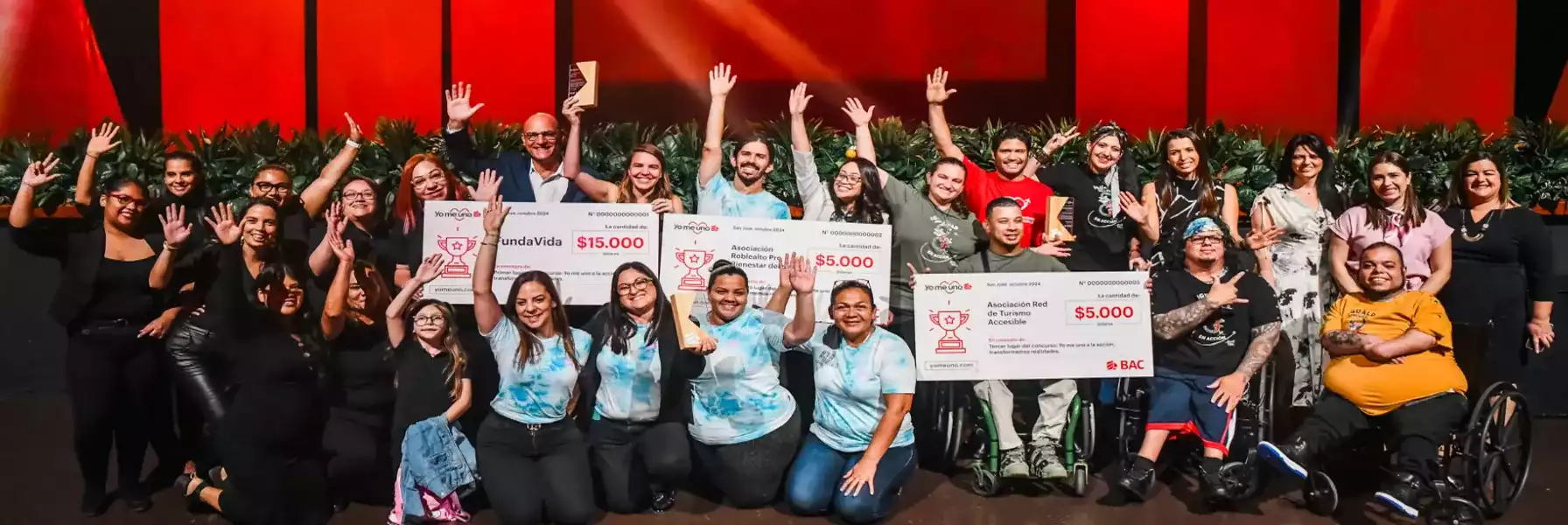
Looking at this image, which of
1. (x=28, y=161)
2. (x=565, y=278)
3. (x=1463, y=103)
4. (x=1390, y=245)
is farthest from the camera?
(x=1463, y=103)

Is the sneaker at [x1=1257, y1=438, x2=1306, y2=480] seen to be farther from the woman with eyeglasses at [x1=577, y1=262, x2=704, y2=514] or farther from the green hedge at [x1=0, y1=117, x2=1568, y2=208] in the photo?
the woman with eyeglasses at [x1=577, y1=262, x2=704, y2=514]

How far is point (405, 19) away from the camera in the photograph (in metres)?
7.20

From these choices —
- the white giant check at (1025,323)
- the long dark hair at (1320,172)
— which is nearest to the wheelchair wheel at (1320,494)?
the white giant check at (1025,323)

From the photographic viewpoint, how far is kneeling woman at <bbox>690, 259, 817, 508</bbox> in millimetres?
4398

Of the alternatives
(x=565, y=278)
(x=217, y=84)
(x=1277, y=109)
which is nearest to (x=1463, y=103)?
(x=1277, y=109)

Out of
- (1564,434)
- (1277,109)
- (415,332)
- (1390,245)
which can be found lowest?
(1564,434)

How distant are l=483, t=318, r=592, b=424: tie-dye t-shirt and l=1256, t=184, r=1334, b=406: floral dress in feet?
10.9

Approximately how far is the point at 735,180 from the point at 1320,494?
9.41 feet

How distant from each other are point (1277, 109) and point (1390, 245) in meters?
3.23

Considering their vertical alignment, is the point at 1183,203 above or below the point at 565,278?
above

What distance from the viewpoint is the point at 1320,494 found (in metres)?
4.25

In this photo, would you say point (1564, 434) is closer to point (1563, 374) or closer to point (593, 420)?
point (1563, 374)

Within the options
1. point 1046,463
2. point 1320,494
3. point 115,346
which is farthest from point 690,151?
point 1320,494

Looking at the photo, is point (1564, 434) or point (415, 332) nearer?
point (415, 332)
